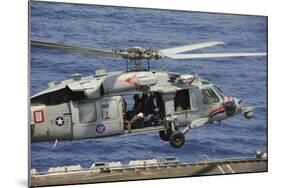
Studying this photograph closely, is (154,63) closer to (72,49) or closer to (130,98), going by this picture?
(130,98)

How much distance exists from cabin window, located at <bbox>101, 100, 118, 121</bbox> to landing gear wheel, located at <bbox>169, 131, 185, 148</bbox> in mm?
567

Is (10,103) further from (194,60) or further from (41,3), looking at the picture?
(194,60)

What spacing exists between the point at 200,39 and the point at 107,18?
0.92 meters

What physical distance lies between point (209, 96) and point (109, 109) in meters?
0.97

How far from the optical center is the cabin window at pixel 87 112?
14.4 feet

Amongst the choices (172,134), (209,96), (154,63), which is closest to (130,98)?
(154,63)

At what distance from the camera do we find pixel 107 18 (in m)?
4.55

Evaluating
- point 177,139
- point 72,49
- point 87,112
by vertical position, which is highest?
point 72,49

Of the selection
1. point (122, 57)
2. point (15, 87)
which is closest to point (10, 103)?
point (15, 87)

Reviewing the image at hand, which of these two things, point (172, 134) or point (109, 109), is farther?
point (172, 134)

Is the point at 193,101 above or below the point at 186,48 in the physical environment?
below

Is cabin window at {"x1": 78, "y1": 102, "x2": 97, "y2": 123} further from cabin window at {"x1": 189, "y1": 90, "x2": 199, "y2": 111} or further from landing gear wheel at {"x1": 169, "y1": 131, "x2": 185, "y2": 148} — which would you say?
cabin window at {"x1": 189, "y1": 90, "x2": 199, "y2": 111}

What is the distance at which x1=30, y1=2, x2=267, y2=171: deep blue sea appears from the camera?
4.34 meters

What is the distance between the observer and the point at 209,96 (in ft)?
15.8
